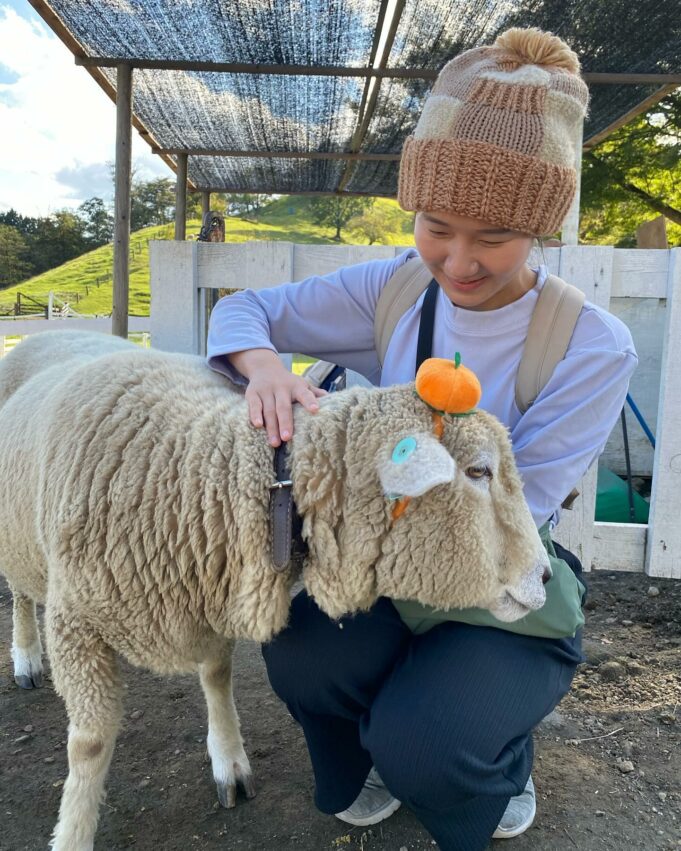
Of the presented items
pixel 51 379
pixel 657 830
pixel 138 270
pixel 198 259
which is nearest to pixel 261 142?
pixel 198 259

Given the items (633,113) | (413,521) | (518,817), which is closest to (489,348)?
(413,521)

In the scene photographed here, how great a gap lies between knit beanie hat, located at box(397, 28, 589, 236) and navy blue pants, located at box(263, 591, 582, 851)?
103cm

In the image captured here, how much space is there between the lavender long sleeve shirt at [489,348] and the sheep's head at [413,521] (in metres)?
0.20

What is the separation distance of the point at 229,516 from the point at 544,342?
2.97 ft

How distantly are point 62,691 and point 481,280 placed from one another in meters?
1.47

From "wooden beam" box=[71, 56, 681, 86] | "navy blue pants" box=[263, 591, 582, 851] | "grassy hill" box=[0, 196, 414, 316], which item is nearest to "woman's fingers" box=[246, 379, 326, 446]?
"navy blue pants" box=[263, 591, 582, 851]

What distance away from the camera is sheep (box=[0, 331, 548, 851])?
1.42 meters

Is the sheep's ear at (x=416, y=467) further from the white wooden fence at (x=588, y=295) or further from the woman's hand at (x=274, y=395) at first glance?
the white wooden fence at (x=588, y=295)

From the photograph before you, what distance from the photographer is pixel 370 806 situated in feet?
6.23

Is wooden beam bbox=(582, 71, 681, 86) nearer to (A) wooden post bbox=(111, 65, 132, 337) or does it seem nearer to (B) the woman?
(A) wooden post bbox=(111, 65, 132, 337)

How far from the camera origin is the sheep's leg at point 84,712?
1.61 metres

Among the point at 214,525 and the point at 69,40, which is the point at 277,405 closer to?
the point at 214,525

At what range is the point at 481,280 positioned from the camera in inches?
64.9

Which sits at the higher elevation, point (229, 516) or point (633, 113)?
point (633, 113)
